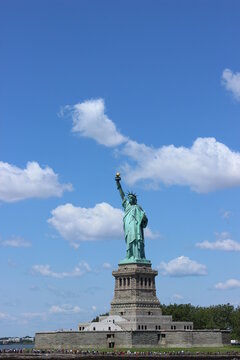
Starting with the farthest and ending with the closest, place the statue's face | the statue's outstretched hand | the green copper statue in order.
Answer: the statue's outstretched hand < the statue's face < the green copper statue

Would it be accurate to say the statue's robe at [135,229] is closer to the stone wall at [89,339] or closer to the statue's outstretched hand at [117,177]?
the statue's outstretched hand at [117,177]

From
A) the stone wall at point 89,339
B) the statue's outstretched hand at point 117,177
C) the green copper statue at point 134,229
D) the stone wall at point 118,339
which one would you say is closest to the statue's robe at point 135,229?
the green copper statue at point 134,229

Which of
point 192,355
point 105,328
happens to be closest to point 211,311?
point 105,328

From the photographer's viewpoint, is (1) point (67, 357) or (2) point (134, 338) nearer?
(1) point (67, 357)

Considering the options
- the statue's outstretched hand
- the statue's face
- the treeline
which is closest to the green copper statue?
the statue's face

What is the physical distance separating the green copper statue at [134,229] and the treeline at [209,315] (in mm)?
20843

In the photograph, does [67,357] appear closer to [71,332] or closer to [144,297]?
[71,332]

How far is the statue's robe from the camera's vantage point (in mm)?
100500

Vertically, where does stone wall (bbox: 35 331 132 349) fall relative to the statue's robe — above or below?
below

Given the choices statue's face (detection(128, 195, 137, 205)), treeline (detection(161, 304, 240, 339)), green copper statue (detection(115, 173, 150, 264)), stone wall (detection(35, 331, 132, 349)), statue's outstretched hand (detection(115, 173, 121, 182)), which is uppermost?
statue's outstretched hand (detection(115, 173, 121, 182))

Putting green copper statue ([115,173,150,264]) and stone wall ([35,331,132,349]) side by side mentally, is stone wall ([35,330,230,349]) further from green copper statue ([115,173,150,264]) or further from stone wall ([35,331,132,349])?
green copper statue ([115,173,150,264])

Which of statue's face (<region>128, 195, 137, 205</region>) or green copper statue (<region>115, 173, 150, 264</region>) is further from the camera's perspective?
statue's face (<region>128, 195, 137, 205</region>)

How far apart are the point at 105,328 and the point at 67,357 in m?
17.8

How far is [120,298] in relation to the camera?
98.3 metres
